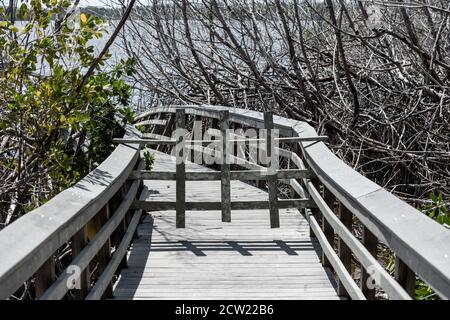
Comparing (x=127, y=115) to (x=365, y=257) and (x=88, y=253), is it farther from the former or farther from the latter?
(x=365, y=257)

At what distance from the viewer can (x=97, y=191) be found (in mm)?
4105

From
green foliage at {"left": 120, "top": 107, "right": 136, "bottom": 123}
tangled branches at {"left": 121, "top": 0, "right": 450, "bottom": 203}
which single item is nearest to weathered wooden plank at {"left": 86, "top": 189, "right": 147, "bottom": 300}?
green foliage at {"left": 120, "top": 107, "right": 136, "bottom": 123}

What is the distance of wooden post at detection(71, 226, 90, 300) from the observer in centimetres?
375

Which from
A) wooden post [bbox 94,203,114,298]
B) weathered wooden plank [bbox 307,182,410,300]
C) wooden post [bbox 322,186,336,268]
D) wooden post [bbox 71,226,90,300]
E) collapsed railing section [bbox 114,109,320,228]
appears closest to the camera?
weathered wooden plank [bbox 307,182,410,300]

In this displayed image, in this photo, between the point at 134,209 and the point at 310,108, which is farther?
the point at 310,108

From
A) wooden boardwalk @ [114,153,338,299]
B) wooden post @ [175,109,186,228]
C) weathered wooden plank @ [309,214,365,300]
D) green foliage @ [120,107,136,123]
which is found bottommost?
wooden boardwalk @ [114,153,338,299]

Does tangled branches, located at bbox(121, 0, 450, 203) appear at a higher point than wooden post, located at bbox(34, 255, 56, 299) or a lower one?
higher

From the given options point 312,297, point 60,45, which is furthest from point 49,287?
point 60,45

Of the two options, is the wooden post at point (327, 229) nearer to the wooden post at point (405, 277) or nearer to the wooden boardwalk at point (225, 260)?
the wooden boardwalk at point (225, 260)

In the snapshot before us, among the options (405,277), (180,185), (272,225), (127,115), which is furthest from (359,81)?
(405,277)

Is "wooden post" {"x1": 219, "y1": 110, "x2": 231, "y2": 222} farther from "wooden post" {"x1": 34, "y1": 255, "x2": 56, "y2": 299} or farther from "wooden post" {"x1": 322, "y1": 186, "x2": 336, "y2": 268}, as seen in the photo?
"wooden post" {"x1": 34, "y1": 255, "x2": 56, "y2": 299}

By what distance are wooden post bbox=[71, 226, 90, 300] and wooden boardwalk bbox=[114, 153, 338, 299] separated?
0.92 metres

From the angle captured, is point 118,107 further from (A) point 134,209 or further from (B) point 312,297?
(B) point 312,297
